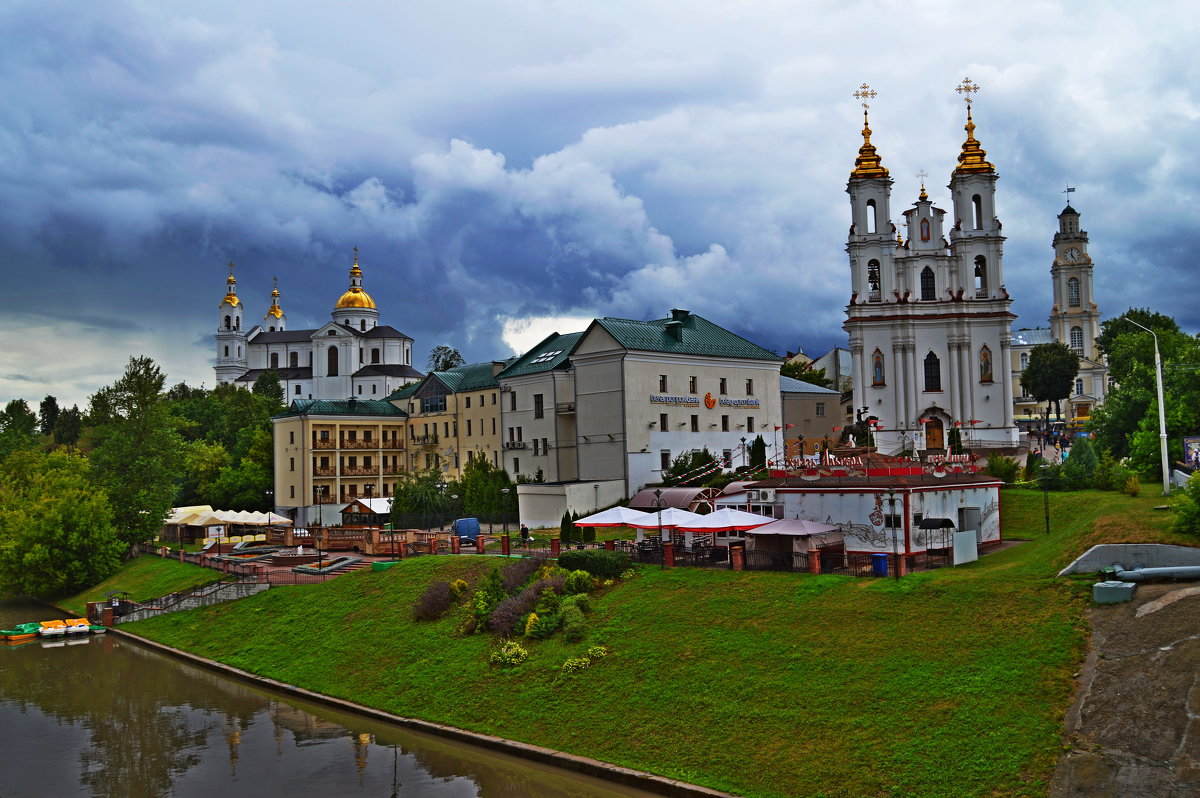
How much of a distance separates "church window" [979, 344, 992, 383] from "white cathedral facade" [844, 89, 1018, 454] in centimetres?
7

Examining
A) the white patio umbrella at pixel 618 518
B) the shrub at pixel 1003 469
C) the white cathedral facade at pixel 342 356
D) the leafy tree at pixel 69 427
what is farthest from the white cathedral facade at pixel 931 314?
the leafy tree at pixel 69 427

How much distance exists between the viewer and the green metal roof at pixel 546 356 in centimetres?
6788

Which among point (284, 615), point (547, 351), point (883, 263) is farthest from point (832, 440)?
point (284, 615)

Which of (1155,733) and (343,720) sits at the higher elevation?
(1155,733)

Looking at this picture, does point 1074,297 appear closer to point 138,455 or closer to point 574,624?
point 138,455

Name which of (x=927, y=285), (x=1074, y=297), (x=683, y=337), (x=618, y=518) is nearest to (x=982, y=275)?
(x=927, y=285)

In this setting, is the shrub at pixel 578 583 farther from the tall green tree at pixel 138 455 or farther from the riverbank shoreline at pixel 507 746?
the tall green tree at pixel 138 455

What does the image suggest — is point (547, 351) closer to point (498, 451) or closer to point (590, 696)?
point (498, 451)

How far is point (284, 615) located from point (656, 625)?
2038 centimetres

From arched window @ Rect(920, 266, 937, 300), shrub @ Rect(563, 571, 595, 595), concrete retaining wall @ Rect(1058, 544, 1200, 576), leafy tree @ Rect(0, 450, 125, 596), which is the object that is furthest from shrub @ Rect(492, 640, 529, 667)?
arched window @ Rect(920, 266, 937, 300)

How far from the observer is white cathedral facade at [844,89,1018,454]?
6994 cm

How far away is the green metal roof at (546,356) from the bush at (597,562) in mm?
29342

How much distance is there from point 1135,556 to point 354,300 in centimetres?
13189

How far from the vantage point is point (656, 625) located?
98.2 ft
